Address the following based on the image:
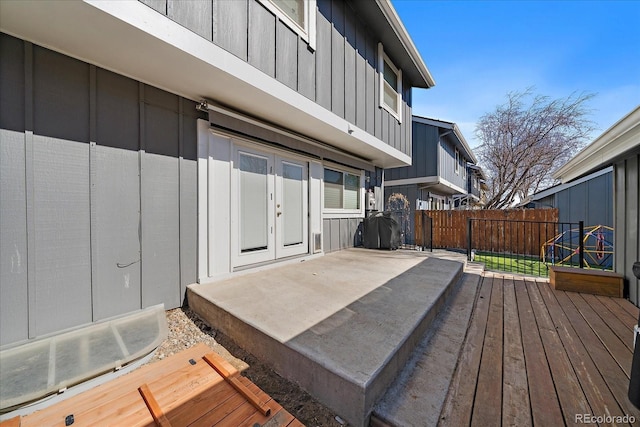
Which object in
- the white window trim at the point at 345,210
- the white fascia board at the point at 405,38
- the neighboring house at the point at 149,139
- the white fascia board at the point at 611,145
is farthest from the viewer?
the white window trim at the point at 345,210

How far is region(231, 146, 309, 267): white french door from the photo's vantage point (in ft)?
11.2

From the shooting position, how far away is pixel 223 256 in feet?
10.5

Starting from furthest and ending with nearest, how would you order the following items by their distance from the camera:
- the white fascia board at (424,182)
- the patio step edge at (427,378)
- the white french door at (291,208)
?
the white fascia board at (424,182)
the white french door at (291,208)
the patio step edge at (427,378)

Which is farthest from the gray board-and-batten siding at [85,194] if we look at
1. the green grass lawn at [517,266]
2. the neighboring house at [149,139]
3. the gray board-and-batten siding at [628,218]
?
the green grass lawn at [517,266]

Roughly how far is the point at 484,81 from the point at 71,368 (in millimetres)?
13303

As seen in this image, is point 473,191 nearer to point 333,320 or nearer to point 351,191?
point 351,191

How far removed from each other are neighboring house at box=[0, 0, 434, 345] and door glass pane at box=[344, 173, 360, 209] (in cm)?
162

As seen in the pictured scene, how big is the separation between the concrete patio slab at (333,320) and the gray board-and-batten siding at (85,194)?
0.72 metres

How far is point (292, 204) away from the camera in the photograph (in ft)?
14.1

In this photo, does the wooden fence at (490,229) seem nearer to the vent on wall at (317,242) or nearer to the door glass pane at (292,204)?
the vent on wall at (317,242)

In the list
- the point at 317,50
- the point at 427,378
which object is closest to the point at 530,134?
the point at 317,50

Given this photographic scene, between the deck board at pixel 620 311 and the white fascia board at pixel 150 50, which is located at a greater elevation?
the white fascia board at pixel 150 50

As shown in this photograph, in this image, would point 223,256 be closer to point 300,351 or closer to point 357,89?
point 300,351

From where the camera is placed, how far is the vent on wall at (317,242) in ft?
15.5
